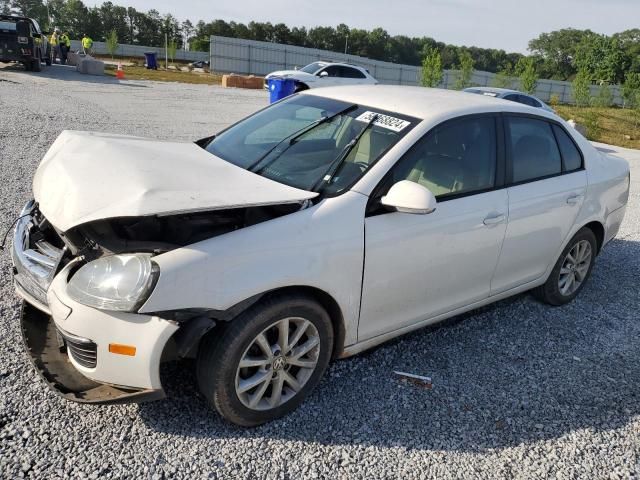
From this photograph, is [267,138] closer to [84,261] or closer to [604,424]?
[84,261]

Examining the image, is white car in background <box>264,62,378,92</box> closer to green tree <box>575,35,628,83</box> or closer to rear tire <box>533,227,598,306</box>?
rear tire <box>533,227,598,306</box>

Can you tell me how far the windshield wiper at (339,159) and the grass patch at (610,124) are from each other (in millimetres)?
20116

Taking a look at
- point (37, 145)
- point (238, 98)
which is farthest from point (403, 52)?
point (37, 145)

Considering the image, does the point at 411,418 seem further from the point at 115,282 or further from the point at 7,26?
the point at 7,26

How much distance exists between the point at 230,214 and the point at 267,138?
101 centimetres

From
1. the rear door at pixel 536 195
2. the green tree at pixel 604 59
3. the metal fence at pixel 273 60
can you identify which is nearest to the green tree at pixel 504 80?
the metal fence at pixel 273 60

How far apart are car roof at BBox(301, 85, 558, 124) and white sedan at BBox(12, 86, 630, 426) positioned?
0.02 meters

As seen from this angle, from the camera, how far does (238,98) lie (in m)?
21.0

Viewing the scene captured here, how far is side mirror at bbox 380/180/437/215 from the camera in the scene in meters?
2.80

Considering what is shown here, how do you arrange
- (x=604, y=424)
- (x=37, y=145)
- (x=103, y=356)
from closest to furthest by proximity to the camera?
(x=103, y=356) → (x=604, y=424) → (x=37, y=145)

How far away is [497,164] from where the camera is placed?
3.60 meters

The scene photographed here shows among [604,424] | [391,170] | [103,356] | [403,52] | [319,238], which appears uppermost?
[403,52]

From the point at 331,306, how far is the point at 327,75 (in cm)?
1997

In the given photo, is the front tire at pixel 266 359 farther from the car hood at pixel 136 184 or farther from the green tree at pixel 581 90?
the green tree at pixel 581 90
